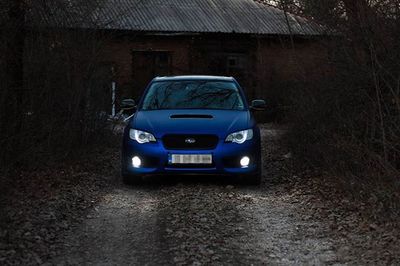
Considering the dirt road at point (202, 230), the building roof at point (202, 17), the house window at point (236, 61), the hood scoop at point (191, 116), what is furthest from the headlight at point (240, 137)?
the house window at point (236, 61)

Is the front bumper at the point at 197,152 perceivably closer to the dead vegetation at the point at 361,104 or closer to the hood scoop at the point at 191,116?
the hood scoop at the point at 191,116

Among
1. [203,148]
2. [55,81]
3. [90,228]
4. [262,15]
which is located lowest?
[90,228]

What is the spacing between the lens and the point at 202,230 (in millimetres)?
6797

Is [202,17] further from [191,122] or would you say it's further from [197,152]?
[197,152]

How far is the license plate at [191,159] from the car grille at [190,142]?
0.41 ft

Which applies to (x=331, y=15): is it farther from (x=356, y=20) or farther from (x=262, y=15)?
(x=262, y=15)

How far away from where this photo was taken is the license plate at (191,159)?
9.09 metres

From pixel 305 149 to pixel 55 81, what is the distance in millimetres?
4470

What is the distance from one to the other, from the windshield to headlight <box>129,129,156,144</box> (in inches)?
32.3

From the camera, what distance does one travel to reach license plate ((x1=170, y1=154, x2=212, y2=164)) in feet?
29.8

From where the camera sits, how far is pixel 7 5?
8914mm

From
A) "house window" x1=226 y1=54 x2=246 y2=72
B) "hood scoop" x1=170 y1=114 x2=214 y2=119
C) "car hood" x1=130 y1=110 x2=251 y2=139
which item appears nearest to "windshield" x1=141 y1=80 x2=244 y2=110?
"car hood" x1=130 y1=110 x2=251 y2=139

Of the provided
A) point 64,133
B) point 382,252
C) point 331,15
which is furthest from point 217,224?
point 64,133

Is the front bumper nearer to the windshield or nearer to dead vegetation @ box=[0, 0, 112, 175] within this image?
the windshield
